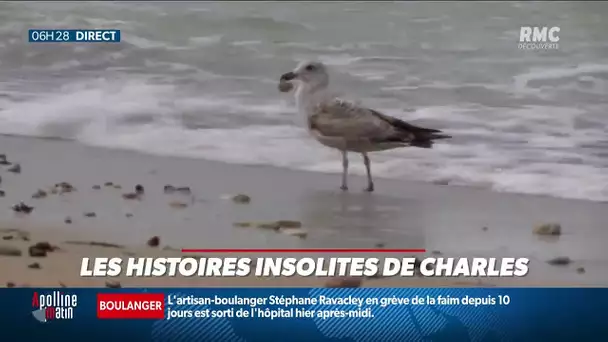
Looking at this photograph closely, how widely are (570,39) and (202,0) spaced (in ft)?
2.66

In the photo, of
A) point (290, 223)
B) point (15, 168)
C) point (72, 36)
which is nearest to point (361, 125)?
point (290, 223)

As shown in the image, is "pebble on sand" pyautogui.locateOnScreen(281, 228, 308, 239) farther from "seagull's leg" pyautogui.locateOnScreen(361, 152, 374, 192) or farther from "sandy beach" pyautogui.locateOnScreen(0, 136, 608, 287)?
"seagull's leg" pyautogui.locateOnScreen(361, 152, 374, 192)

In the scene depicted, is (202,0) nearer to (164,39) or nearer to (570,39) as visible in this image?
(164,39)

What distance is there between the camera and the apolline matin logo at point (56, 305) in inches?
81.1

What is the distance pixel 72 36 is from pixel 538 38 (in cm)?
101

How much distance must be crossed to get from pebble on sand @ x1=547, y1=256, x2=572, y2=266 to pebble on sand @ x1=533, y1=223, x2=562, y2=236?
5 centimetres

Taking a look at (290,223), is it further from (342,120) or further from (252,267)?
(342,120)

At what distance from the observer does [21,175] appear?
2.08 m

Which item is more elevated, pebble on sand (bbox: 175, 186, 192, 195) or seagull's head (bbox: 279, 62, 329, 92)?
seagull's head (bbox: 279, 62, 329, 92)

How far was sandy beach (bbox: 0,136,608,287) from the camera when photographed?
2070 millimetres

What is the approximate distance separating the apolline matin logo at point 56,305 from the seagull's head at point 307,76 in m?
0.65

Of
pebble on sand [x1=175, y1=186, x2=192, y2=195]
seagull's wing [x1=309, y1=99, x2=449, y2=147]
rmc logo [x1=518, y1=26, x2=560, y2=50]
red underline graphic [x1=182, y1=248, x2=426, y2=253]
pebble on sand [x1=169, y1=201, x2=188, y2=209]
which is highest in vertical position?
rmc logo [x1=518, y1=26, x2=560, y2=50]

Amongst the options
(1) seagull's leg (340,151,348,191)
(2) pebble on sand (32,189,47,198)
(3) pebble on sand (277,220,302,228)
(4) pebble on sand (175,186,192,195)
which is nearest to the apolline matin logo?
(2) pebble on sand (32,189,47,198)

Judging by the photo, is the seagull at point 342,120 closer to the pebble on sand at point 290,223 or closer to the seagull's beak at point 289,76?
the seagull's beak at point 289,76
